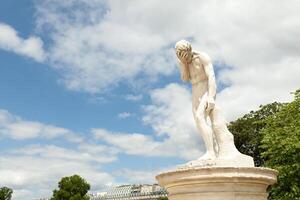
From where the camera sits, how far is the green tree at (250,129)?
45.0 metres

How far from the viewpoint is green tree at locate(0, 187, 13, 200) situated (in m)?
67.8

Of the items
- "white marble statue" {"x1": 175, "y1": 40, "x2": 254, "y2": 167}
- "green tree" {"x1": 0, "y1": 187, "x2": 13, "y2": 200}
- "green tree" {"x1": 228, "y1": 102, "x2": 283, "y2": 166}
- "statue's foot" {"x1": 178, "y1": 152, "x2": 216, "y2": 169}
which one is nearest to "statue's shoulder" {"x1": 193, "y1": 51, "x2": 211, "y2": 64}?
"white marble statue" {"x1": 175, "y1": 40, "x2": 254, "y2": 167}

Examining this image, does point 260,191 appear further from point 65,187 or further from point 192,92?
point 65,187

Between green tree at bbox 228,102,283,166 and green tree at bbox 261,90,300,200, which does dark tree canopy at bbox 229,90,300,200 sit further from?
green tree at bbox 228,102,283,166

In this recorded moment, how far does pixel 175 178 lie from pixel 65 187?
54.8 metres

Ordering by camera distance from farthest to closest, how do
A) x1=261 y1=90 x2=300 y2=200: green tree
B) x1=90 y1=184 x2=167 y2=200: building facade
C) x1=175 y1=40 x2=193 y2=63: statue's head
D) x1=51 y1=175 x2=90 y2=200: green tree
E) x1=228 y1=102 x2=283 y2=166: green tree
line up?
x1=90 y1=184 x2=167 y2=200: building facade < x1=51 y1=175 x2=90 y2=200: green tree < x1=228 y1=102 x2=283 y2=166: green tree < x1=261 y1=90 x2=300 y2=200: green tree < x1=175 y1=40 x2=193 y2=63: statue's head

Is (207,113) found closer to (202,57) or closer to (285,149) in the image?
(202,57)

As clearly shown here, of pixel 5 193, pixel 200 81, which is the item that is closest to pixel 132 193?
pixel 5 193

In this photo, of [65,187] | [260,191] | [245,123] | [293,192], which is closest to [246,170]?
[260,191]

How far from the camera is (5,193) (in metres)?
68.3

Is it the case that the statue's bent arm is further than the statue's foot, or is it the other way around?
the statue's bent arm

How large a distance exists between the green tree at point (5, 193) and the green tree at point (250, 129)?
3572 centimetres

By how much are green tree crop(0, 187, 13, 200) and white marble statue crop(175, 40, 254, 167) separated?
60716mm

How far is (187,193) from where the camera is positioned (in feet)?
34.4
